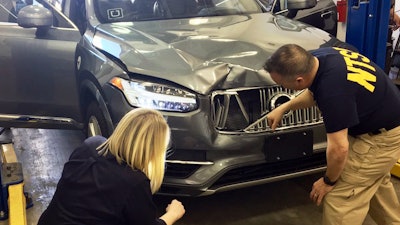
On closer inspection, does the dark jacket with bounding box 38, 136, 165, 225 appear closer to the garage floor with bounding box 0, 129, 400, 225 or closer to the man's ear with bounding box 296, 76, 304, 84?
the man's ear with bounding box 296, 76, 304, 84

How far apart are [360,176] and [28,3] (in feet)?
9.57

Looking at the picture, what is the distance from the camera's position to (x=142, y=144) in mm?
1968

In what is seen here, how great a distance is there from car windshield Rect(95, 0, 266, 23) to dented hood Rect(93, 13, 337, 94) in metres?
0.13

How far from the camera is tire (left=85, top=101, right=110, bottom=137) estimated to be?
3.17 m

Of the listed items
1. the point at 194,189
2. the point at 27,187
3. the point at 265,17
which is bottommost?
the point at 27,187

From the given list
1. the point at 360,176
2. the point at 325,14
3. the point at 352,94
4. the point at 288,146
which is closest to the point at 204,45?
the point at 288,146

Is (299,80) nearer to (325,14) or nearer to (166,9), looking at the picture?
(166,9)

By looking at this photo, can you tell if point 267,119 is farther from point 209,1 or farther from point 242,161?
point 209,1

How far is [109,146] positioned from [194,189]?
957mm

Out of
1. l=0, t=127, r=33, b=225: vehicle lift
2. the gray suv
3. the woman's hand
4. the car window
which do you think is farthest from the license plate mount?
the car window

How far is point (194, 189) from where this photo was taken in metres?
2.84

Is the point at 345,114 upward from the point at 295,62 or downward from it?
downward

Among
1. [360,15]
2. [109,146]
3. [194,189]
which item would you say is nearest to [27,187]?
[194,189]

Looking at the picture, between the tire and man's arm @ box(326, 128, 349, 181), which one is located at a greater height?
man's arm @ box(326, 128, 349, 181)
